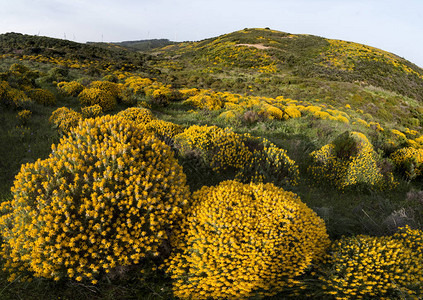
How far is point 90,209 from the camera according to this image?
7.68ft

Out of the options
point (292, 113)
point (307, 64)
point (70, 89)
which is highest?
point (307, 64)

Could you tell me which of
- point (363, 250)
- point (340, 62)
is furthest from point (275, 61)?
point (363, 250)

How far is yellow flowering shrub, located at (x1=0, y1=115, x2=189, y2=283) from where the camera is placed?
2186 millimetres

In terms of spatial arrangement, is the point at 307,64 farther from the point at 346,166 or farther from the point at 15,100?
the point at 15,100

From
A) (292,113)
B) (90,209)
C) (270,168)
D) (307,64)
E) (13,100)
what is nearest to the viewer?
(90,209)

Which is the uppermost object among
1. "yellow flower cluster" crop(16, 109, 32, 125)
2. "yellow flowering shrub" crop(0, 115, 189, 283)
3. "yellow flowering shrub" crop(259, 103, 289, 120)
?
"yellow flowering shrub" crop(259, 103, 289, 120)

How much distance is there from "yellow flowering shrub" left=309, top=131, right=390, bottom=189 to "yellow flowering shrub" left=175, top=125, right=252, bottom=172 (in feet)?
7.76

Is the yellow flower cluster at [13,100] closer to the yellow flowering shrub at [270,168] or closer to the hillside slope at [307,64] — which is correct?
the yellow flowering shrub at [270,168]

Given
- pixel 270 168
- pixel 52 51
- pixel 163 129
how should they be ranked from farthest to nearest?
pixel 52 51, pixel 163 129, pixel 270 168

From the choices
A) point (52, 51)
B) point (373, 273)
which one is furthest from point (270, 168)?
point (52, 51)

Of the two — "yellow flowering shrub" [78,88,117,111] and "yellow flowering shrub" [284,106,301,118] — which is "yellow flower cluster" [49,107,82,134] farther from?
"yellow flowering shrub" [284,106,301,118]

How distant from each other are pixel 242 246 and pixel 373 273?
153 cm

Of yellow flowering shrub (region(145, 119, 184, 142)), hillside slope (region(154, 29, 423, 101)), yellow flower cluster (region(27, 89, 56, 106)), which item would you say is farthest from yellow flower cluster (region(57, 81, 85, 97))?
hillside slope (region(154, 29, 423, 101))

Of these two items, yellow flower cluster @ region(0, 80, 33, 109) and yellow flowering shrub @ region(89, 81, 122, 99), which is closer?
yellow flower cluster @ region(0, 80, 33, 109)
